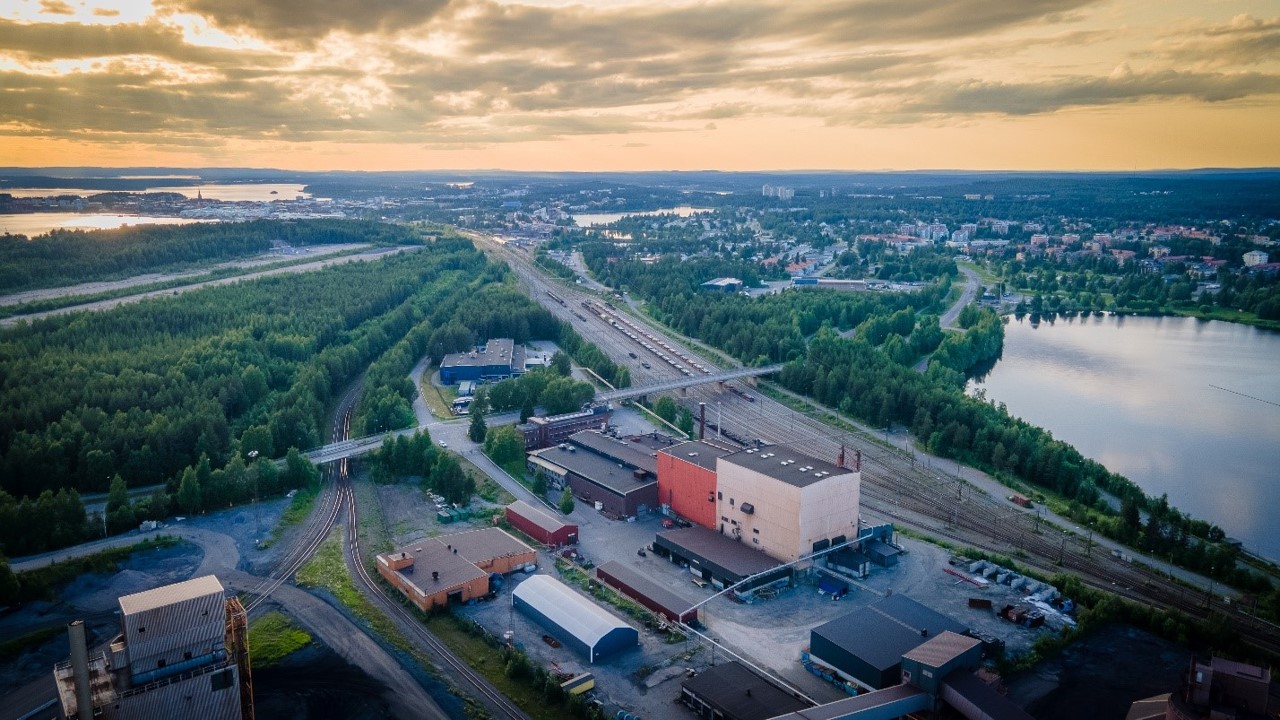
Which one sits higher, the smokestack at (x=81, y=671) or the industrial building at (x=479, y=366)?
the smokestack at (x=81, y=671)

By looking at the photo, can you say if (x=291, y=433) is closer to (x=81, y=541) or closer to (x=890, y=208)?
(x=81, y=541)

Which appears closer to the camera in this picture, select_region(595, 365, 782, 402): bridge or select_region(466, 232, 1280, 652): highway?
select_region(466, 232, 1280, 652): highway

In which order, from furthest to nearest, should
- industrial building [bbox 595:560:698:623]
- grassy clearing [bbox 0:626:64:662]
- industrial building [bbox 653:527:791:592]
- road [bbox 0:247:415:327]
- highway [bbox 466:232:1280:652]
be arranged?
road [bbox 0:247:415:327] → industrial building [bbox 653:527:791:592] → highway [bbox 466:232:1280:652] → industrial building [bbox 595:560:698:623] → grassy clearing [bbox 0:626:64:662]

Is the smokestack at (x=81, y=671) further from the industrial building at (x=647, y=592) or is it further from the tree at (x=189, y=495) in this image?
the tree at (x=189, y=495)

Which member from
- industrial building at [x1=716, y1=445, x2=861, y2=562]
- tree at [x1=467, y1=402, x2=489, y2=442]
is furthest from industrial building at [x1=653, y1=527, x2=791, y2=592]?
tree at [x1=467, y1=402, x2=489, y2=442]

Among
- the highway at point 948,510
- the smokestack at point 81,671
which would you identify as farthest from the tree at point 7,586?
the highway at point 948,510

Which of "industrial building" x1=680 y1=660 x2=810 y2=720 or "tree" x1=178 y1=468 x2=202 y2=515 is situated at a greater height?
"tree" x1=178 y1=468 x2=202 y2=515

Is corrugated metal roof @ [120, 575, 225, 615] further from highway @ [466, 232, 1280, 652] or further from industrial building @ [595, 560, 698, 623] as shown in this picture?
highway @ [466, 232, 1280, 652]
